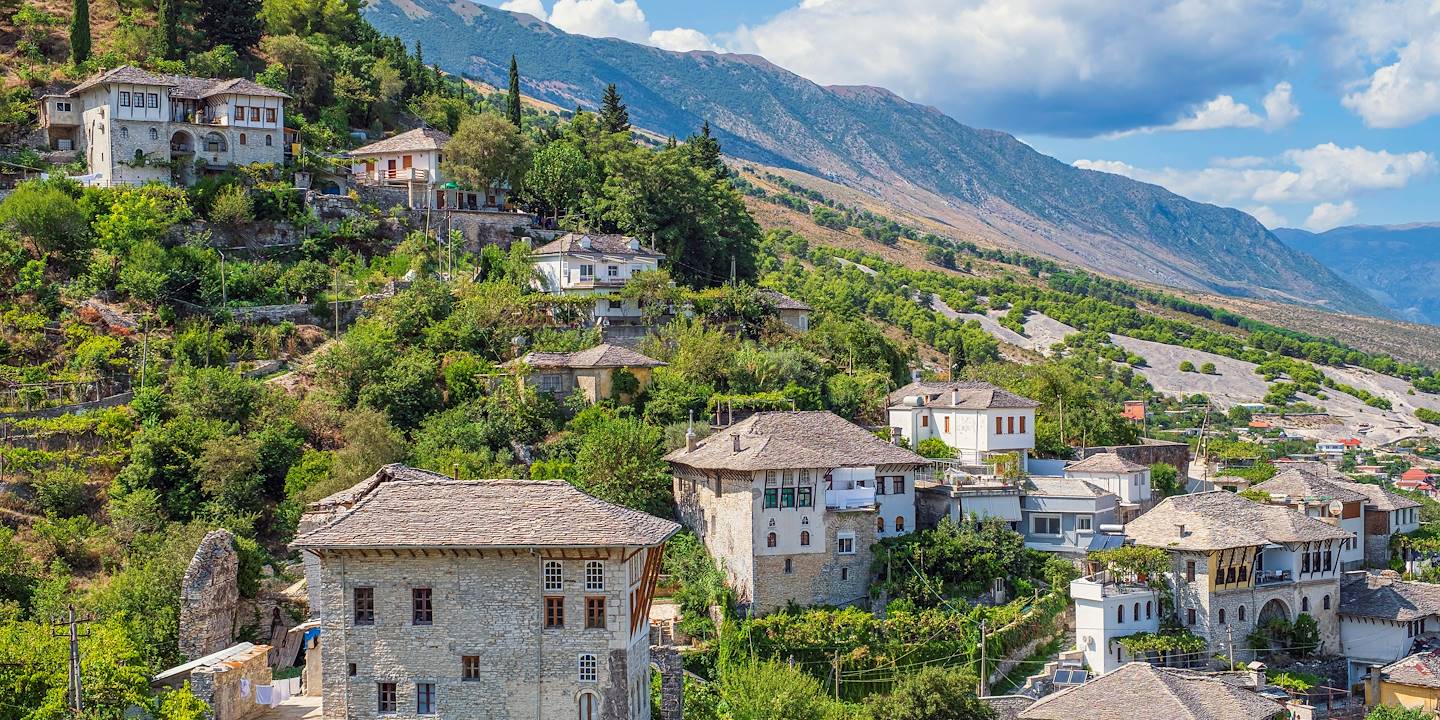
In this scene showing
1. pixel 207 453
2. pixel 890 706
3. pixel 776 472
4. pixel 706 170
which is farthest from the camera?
pixel 706 170

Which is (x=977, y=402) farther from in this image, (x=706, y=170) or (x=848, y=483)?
(x=706, y=170)

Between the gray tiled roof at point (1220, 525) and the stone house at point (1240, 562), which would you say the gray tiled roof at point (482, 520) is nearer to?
the stone house at point (1240, 562)

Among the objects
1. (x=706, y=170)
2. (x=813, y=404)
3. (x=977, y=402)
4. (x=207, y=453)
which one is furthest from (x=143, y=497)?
(x=706, y=170)

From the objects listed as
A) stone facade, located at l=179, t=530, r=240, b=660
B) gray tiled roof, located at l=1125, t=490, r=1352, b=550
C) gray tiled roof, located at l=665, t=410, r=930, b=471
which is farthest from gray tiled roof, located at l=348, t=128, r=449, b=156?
gray tiled roof, located at l=1125, t=490, r=1352, b=550

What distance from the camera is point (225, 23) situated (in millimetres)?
97125

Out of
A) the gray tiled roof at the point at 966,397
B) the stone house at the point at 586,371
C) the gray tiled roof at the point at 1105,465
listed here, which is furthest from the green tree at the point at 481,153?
the gray tiled roof at the point at 1105,465

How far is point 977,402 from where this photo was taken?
71.0 meters

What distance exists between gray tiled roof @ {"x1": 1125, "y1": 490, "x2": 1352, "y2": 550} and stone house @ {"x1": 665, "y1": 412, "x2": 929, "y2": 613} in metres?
10.6

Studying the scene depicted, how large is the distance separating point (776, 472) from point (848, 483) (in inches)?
137

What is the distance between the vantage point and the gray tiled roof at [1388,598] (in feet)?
211

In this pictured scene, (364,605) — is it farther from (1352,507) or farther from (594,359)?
(1352,507)

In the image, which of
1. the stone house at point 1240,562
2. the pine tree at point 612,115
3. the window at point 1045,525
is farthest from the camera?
the pine tree at point 612,115

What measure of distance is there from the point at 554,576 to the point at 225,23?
225 ft

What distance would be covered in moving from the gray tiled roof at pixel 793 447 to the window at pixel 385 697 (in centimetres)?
1862
